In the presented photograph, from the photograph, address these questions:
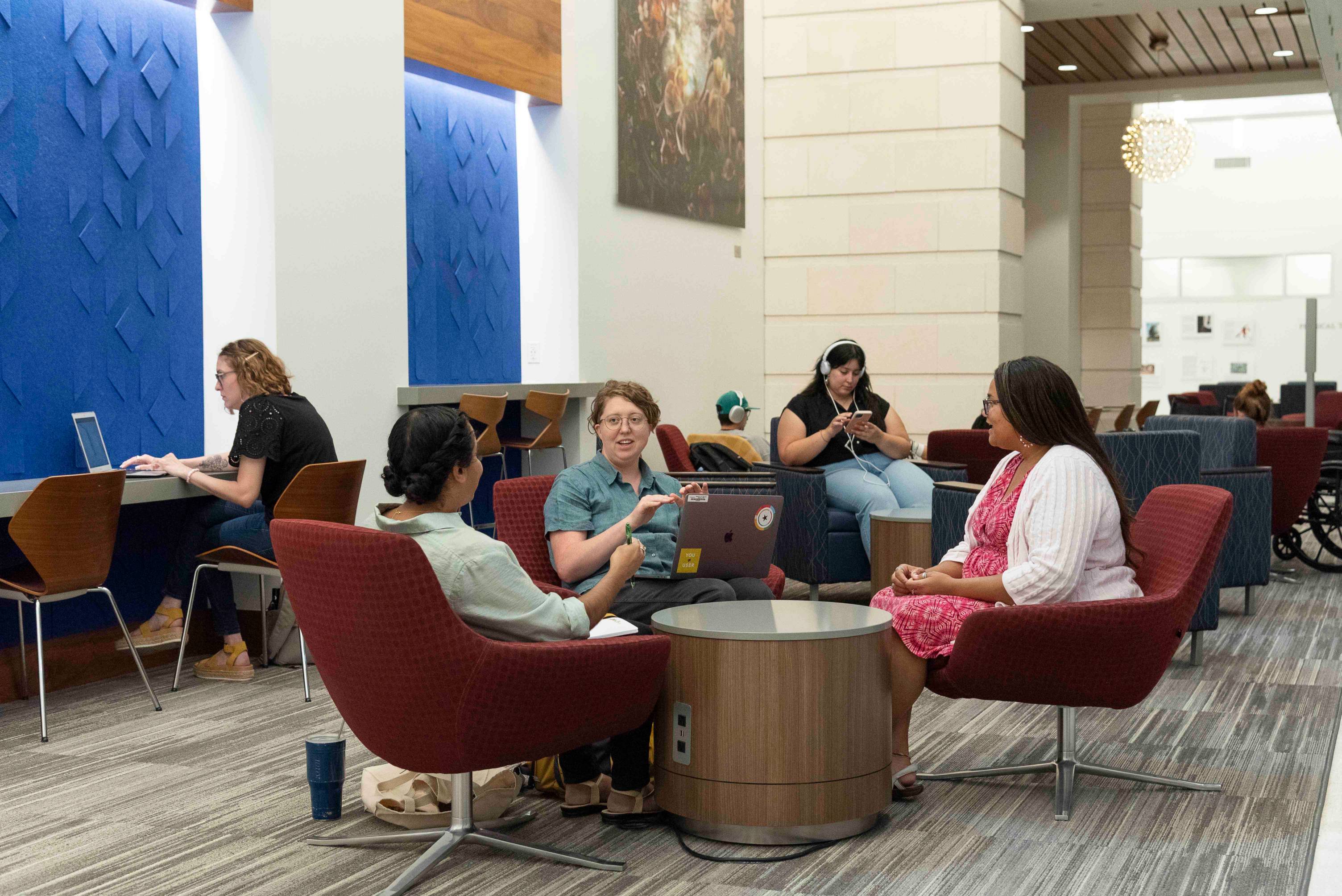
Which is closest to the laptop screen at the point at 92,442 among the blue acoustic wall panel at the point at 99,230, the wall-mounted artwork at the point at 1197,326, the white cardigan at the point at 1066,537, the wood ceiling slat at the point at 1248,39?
the blue acoustic wall panel at the point at 99,230

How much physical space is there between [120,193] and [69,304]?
0.54 meters

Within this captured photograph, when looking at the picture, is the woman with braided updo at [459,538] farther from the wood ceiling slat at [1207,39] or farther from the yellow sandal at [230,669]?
the wood ceiling slat at [1207,39]

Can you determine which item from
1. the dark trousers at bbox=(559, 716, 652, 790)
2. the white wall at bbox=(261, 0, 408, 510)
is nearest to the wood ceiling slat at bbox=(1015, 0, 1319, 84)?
the white wall at bbox=(261, 0, 408, 510)

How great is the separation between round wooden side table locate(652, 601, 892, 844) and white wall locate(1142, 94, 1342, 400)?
57.3 ft

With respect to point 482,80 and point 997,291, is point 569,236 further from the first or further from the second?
point 997,291

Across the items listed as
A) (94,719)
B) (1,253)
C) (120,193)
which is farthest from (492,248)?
(94,719)

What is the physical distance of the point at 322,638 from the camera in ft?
9.49

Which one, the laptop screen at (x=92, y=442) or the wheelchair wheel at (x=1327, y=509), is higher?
the laptop screen at (x=92, y=442)

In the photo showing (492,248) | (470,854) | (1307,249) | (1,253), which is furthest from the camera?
(1307,249)

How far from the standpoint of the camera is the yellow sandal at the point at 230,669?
527 centimetres

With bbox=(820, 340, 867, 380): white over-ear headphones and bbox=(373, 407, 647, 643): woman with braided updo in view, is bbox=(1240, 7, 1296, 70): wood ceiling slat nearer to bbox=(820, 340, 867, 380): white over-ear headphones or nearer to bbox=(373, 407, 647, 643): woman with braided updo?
bbox=(820, 340, 867, 380): white over-ear headphones

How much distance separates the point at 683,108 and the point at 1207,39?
236 inches

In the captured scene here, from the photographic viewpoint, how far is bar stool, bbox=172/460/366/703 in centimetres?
490

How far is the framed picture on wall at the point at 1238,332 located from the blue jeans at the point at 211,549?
692 inches
